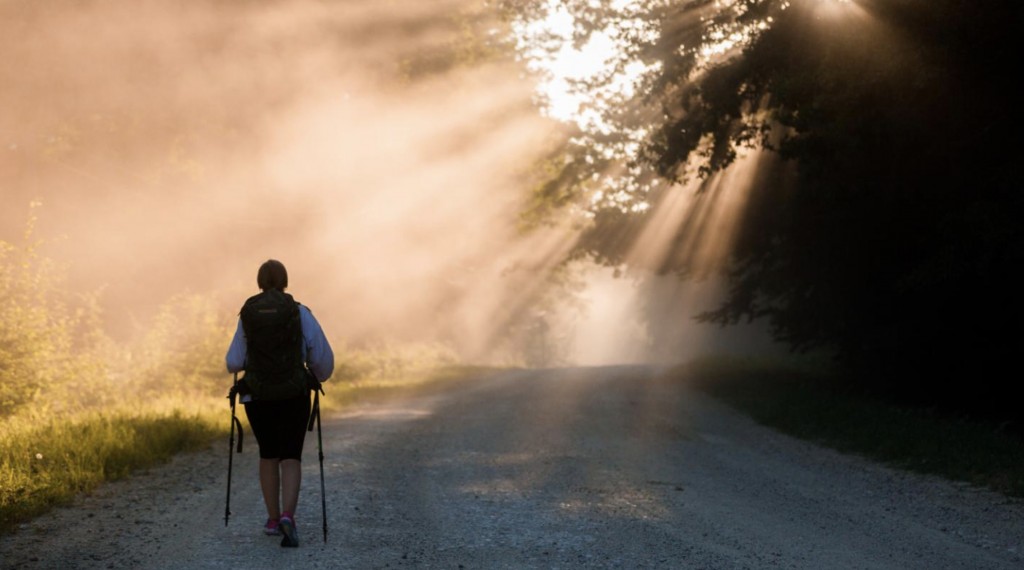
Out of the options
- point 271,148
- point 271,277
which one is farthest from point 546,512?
point 271,148

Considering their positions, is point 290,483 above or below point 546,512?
above

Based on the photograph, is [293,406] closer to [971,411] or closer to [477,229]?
[971,411]

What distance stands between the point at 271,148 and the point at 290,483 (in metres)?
24.2

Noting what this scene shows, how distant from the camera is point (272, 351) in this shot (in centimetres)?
746

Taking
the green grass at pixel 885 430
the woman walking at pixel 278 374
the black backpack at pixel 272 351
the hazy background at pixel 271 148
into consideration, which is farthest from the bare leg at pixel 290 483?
the hazy background at pixel 271 148

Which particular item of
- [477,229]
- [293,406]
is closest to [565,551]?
[293,406]

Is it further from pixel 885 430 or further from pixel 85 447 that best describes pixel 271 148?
pixel 85 447

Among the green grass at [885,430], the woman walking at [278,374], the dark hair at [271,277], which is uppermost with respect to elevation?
the dark hair at [271,277]

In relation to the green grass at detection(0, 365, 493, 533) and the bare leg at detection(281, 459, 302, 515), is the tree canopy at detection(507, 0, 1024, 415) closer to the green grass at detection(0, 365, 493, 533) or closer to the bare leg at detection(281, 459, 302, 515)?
the green grass at detection(0, 365, 493, 533)

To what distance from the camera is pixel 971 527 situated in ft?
30.0

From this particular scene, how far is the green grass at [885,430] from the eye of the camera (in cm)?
1250

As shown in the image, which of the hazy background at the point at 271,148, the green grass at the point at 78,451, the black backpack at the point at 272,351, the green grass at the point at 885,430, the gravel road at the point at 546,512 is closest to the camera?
the gravel road at the point at 546,512

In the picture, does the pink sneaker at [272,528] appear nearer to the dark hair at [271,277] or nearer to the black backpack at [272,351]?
the black backpack at [272,351]

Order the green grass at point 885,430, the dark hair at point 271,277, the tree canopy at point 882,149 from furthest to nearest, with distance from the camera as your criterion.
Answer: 1. the tree canopy at point 882,149
2. the green grass at point 885,430
3. the dark hair at point 271,277
